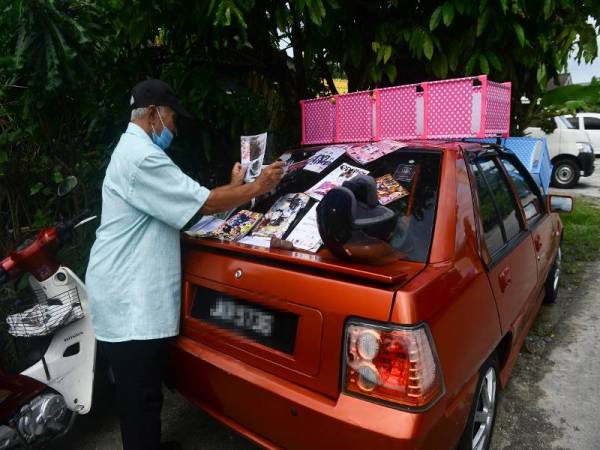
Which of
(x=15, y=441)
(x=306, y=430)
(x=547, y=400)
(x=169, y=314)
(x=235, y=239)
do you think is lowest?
(x=547, y=400)

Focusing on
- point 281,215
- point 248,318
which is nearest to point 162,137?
point 281,215

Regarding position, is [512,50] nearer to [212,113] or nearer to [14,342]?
[212,113]

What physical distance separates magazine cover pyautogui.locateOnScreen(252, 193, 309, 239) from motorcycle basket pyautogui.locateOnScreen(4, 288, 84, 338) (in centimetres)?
107

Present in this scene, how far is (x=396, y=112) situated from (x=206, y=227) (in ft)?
4.55

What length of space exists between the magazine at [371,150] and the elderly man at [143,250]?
56 cm

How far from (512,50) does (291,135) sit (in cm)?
220

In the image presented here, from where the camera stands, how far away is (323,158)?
8.48 ft

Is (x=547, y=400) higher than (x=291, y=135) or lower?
lower

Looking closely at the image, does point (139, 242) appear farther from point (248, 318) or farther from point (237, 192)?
point (248, 318)

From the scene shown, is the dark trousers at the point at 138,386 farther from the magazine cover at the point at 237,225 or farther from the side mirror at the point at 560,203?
the side mirror at the point at 560,203

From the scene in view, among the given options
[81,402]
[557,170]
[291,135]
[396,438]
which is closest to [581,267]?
[291,135]

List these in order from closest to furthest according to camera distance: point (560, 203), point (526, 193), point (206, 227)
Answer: point (206, 227) < point (526, 193) < point (560, 203)

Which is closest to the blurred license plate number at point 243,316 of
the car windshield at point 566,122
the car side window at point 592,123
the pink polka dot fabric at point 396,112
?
the pink polka dot fabric at point 396,112

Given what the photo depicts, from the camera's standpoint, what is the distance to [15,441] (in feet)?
6.88
